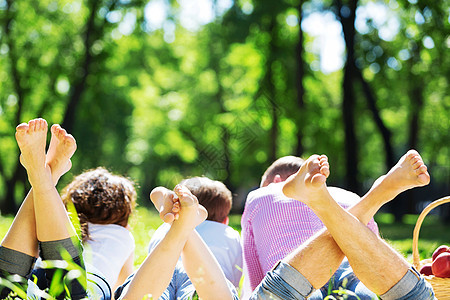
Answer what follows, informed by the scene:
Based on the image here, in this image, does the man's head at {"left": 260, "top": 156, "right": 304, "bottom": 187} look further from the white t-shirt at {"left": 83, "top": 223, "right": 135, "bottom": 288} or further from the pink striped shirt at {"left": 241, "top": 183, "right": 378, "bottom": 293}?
the white t-shirt at {"left": 83, "top": 223, "right": 135, "bottom": 288}

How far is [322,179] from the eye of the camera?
2.05 metres

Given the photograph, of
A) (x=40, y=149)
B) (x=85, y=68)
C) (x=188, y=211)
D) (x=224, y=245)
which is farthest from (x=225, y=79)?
(x=188, y=211)

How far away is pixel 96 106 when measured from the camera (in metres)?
17.5

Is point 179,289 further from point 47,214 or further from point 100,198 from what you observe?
point 47,214

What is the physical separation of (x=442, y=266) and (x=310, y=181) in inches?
38.0

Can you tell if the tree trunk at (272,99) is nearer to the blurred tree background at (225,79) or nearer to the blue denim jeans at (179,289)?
the blurred tree background at (225,79)

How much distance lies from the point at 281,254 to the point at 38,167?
1.16m

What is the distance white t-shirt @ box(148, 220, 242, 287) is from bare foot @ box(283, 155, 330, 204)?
0.90 meters

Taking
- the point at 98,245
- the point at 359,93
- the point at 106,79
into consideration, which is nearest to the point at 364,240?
the point at 98,245

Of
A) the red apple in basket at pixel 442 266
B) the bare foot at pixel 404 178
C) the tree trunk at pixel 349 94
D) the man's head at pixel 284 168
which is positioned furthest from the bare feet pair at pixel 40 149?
the tree trunk at pixel 349 94

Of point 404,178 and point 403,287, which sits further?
point 404,178

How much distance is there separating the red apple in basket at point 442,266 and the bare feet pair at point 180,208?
1.19 m

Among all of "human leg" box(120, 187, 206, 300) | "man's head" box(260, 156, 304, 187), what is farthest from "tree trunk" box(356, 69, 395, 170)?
"human leg" box(120, 187, 206, 300)

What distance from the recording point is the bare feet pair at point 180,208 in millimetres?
2197
